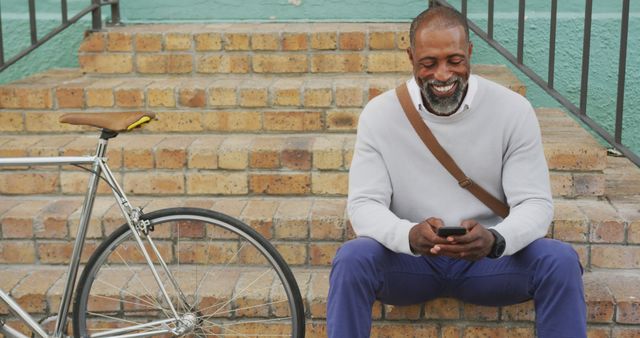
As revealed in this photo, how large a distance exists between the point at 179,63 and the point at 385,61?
1020mm

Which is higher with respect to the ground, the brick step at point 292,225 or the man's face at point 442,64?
the man's face at point 442,64

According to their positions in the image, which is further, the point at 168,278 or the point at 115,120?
the point at 168,278

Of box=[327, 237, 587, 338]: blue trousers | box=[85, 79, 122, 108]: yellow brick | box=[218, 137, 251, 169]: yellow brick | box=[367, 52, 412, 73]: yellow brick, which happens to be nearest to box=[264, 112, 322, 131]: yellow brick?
box=[218, 137, 251, 169]: yellow brick

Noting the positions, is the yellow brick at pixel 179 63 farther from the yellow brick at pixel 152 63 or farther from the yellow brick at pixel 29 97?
the yellow brick at pixel 29 97

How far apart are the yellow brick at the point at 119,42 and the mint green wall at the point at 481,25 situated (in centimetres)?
55

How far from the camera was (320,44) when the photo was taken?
172 inches

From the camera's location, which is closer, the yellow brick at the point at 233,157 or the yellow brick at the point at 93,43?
the yellow brick at the point at 233,157

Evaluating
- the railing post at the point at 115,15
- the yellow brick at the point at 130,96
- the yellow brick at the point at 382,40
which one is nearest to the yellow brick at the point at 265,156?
the yellow brick at the point at 130,96

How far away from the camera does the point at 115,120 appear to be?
2.80 metres

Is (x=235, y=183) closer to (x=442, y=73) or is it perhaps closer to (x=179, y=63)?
(x=179, y=63)

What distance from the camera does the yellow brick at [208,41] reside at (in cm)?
439

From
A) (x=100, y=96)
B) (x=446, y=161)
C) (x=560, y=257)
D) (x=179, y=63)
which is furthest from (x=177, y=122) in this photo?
(x=560, y=257)

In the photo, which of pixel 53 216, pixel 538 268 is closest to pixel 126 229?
pixel 53 216

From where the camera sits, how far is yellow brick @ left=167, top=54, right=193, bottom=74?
14.3ft
